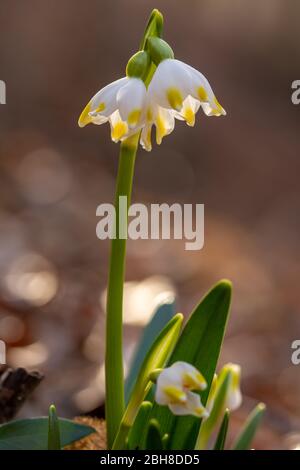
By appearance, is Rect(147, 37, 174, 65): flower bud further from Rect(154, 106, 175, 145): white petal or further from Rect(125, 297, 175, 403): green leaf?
Rect(125, 297, 175, 403): green leaf

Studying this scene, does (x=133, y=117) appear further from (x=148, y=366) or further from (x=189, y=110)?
(x=148, y=366)

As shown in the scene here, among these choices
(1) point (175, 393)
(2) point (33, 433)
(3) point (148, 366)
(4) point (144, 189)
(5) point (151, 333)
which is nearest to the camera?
(1) point (175, 393)

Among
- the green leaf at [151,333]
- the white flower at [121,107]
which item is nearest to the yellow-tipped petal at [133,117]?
the white flower at [121,107]

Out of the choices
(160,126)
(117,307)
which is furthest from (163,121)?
(117,307)

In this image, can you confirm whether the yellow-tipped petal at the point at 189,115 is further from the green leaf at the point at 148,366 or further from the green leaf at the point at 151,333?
the green leaf at the point at 151,333

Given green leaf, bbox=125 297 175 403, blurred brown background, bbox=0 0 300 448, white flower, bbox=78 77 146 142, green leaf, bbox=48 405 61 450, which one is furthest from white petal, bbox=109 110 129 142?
blurred brown background, bbox=0 0 300 448

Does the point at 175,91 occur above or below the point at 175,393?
above
